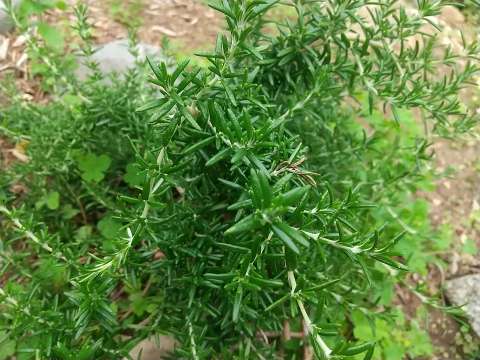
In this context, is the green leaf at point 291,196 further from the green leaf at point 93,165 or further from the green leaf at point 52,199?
the green leaf at point 52,199

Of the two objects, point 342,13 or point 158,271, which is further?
point 158,271

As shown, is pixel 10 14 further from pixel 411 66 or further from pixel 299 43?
pixel 411 66

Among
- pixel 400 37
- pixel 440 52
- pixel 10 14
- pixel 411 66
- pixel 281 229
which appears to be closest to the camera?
pixel 281 229

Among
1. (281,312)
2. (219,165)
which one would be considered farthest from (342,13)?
(281,312)

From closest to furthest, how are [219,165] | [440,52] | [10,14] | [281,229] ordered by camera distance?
[281,229] → [219,165] → [10,14] → [440,52]

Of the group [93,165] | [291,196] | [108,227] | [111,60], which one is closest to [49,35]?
[111,60]
